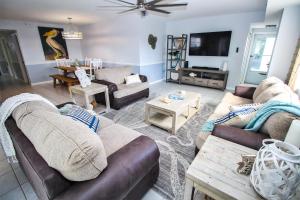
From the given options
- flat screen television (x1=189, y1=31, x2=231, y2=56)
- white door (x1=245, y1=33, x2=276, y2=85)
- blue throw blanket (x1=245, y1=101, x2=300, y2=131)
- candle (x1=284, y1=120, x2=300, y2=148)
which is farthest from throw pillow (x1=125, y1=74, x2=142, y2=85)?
white door (x1=245, y1=33, x2=276, y2=85)

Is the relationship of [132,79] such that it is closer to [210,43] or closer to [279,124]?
[210,43]

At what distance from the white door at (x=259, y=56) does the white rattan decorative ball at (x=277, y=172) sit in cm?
497

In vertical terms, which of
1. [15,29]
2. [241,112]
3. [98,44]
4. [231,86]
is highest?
[15,29]

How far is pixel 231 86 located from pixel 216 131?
4.27 metres

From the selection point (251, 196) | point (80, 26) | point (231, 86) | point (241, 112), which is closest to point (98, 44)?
point (80, 26)

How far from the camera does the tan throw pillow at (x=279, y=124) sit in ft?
3.76

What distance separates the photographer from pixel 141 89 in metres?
3.86

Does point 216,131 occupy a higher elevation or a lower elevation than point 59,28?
lower

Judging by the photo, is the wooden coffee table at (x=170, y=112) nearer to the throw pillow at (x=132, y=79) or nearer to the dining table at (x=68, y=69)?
the throw pillow at (x=132, y=79)

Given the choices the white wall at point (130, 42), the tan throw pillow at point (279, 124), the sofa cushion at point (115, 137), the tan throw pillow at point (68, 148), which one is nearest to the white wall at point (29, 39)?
the white wall at point (130, 42)

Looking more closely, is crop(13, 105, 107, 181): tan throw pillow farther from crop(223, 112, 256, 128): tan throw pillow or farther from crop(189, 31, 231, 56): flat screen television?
crop(189, 31, 231, 56): flat screen television

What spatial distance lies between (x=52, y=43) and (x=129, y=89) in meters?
4.84

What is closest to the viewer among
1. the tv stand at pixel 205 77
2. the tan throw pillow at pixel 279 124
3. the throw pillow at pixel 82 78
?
the tan throw pillow at pixel 279 124

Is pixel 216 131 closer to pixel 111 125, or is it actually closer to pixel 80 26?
pixel 111 125
